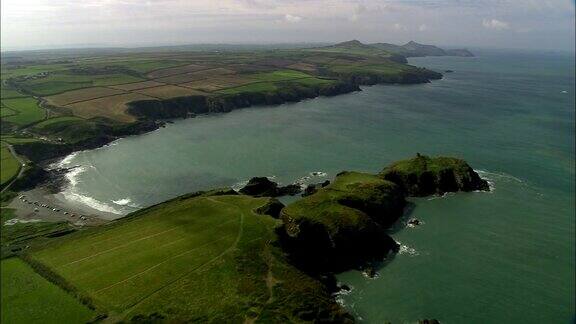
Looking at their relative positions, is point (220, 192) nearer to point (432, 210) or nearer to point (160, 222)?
point (160, 222)

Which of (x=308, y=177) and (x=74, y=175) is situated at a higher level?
(x=308, y=177)

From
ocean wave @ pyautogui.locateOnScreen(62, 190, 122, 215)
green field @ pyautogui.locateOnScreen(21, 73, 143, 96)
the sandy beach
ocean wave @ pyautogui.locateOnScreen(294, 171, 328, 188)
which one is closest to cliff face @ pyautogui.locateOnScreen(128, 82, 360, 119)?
green field @ pyautogui.locateOnScreen(21, 73, 143, 96)

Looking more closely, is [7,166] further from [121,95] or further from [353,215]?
[121,95]

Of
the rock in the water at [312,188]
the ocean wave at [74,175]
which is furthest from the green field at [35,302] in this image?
the ocean wave at [74,175]

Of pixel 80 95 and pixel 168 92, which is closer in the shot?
pixel 80 95

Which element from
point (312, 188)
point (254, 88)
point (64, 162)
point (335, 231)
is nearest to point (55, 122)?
point (64, 162)
